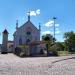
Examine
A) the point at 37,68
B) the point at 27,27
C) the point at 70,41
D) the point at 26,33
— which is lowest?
the point at 37,68

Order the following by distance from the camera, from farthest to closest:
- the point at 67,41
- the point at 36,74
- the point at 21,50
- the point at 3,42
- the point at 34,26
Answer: the point at 67,41, the point at 34,26, the point at 3,42, the point at 21,50, the point at 36,74

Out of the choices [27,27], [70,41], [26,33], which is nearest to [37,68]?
[27,27]

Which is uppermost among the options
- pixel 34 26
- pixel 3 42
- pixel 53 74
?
pixel 34 26

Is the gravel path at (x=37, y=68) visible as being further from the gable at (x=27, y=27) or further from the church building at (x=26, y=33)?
the gable at (x=27, y=27)

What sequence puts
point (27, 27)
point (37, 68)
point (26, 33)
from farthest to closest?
point (26, 33)
point (27, 27)
point (37, 68)

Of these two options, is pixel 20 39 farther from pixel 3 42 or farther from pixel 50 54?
pixel 50 54

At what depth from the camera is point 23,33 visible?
82.8 metres

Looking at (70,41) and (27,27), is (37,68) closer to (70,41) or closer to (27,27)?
(27,27)

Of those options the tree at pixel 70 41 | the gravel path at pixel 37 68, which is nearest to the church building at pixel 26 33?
the tree at pixel 70 41

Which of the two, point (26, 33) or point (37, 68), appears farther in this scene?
point (26, 33)

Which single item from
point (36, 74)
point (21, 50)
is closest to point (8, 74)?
point (36, 74)

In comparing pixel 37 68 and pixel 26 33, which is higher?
pixel 26 33

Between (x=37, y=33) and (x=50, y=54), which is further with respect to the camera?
(x=37, y=33)

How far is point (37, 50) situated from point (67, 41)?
95.1ft
